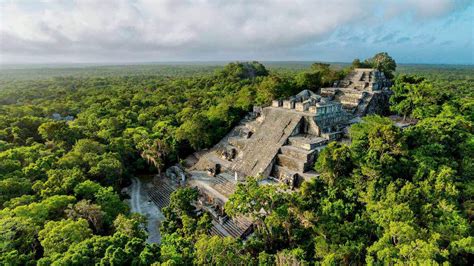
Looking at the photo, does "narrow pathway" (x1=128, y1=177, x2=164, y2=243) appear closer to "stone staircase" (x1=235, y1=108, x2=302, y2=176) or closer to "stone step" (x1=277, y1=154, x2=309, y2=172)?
"stone staircase" (x1=235, y1=108, x2=302, y2=176)

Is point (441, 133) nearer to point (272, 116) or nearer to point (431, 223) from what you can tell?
point (431, 223)

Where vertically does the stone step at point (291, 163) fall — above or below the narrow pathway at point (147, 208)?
above

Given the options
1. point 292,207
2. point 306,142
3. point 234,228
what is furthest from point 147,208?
point 306,142

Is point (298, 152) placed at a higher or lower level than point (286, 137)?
lower

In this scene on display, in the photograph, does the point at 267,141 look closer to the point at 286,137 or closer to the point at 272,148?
the point at 272,148

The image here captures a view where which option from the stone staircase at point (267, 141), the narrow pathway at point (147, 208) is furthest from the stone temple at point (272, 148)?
the narrow pathway at point (147, 208)

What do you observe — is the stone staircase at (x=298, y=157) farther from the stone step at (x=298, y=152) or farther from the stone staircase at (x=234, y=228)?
the stone staircase at (x=234, y=228)

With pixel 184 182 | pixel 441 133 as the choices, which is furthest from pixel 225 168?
pixel 441 133
